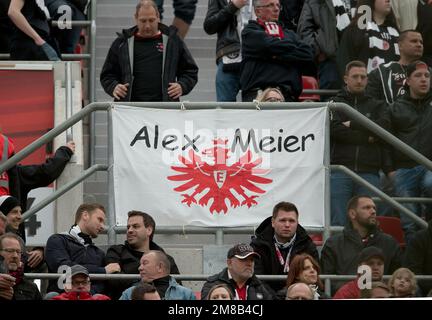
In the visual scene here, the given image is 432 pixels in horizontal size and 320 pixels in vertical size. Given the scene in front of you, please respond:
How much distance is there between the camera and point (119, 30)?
23.5 meters

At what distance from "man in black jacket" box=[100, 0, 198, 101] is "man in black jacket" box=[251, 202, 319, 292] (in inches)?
97.6

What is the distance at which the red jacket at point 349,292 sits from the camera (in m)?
17.8

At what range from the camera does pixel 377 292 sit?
17.7 meters

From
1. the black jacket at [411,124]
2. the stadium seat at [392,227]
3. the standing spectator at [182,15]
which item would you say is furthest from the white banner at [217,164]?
the standing spectator at [182,15]

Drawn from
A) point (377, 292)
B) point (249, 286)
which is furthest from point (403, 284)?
point (249, 286)

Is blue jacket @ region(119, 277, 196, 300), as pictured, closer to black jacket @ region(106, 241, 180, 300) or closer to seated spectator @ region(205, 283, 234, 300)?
seated spectator @ region(205, 283, 234, 300)

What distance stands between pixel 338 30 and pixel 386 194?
8.70 ft

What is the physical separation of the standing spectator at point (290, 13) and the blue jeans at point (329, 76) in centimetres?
65

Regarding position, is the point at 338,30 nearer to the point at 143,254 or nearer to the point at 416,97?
the point at 416,97

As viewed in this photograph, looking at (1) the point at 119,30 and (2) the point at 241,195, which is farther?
(1) the point at 119,30

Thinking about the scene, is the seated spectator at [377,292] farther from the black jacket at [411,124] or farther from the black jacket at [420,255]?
the black jacket at [411,124]

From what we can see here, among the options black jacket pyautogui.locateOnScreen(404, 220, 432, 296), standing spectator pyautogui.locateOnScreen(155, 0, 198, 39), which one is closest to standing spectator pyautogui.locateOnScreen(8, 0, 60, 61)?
standing spectator pyautogui.locateOnScreen(155, 0, 198, 39)

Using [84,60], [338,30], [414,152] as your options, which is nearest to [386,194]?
[414,152]
